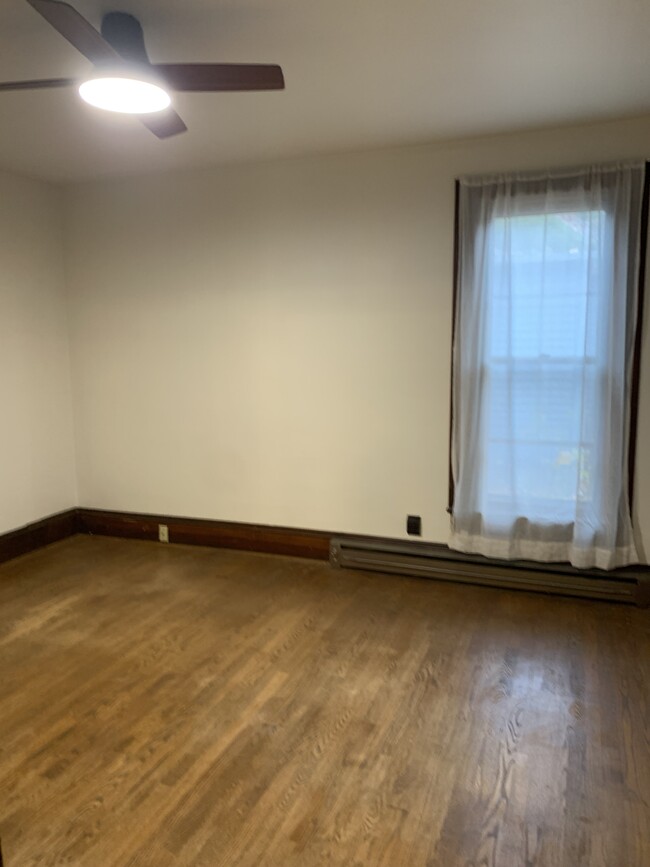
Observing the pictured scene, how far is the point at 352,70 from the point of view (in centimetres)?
257

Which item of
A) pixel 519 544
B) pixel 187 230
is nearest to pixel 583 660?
pixel 519 544

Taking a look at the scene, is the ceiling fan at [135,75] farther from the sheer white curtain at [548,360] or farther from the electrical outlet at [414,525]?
the electrical outlet at [414,525]

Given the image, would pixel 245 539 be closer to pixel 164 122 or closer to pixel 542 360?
pixel 542 360

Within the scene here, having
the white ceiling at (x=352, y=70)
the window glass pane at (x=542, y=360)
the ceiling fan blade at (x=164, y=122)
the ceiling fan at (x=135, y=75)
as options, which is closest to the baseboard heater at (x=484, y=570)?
the window glass pane at (x=542, y=360)

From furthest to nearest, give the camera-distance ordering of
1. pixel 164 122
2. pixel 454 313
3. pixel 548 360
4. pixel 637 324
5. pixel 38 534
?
pixel 38 534, pixel 454 313, pixel 548 360, pixel 637 324, pixel 164 122

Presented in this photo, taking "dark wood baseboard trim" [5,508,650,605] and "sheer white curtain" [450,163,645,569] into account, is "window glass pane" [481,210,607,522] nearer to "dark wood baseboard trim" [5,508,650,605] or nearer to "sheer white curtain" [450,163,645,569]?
"sheer white curtain" [450,163,645,569]

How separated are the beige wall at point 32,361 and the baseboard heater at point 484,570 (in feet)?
6.91

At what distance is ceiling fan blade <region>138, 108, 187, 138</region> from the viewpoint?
A: 96.7 inches

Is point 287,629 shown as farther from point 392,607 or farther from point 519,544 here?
point 519,544

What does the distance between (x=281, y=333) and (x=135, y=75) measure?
208 centimetres

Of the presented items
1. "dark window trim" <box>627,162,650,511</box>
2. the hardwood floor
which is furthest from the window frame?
the hardwood floor

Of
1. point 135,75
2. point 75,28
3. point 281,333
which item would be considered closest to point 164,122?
point 135,75

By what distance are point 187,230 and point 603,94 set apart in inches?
99.3

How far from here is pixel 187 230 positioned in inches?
164
